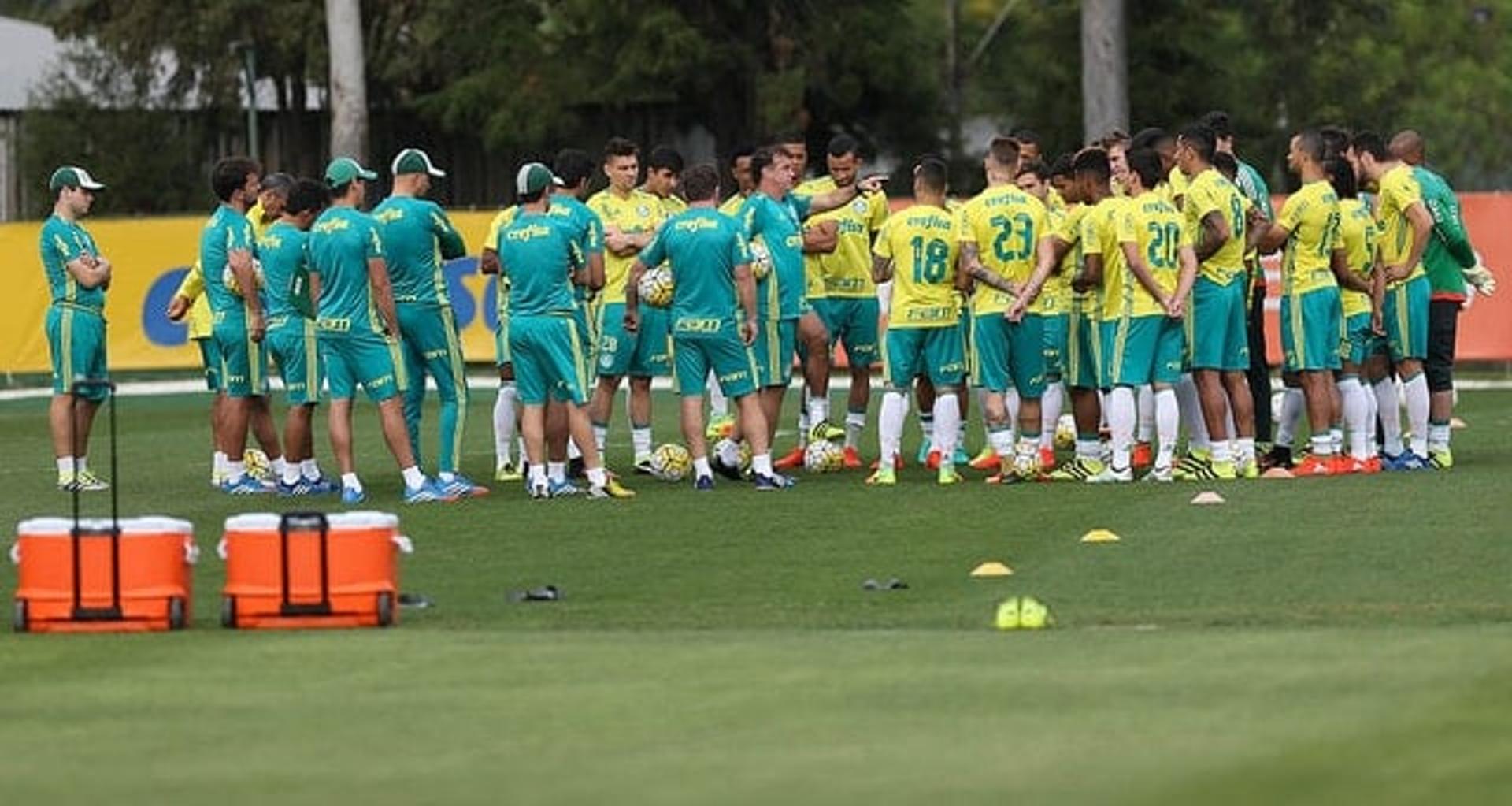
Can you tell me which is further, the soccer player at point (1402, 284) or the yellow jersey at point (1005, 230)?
the soccer player at point (1402, 284)

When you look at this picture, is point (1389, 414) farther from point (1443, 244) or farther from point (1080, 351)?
point (1080, 351)

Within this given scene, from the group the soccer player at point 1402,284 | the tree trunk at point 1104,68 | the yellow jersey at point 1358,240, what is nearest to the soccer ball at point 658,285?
the yellow jersey at point 1358,240

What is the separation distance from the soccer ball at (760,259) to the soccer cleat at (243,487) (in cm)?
365

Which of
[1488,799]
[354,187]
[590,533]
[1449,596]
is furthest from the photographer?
[354,187]

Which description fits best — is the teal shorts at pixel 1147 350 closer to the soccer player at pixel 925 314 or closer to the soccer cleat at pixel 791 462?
the soccer player at pixel 925 314

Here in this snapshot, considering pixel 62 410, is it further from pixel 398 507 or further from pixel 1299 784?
pixel 1299 784

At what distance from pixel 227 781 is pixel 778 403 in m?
13.3

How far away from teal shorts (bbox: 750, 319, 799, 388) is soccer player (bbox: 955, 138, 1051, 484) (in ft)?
4.46

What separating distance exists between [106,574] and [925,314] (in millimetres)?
8311

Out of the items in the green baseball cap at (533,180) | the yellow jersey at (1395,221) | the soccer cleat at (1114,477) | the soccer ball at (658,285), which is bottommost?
the soccer cleat at (1114,477)

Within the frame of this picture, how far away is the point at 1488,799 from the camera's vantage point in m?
9.94

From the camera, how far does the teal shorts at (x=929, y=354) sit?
2225cm

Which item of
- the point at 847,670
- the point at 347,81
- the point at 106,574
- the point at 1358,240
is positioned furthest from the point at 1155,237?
the point at 347,81

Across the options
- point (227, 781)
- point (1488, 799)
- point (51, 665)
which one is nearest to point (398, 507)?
point (51, 665)
